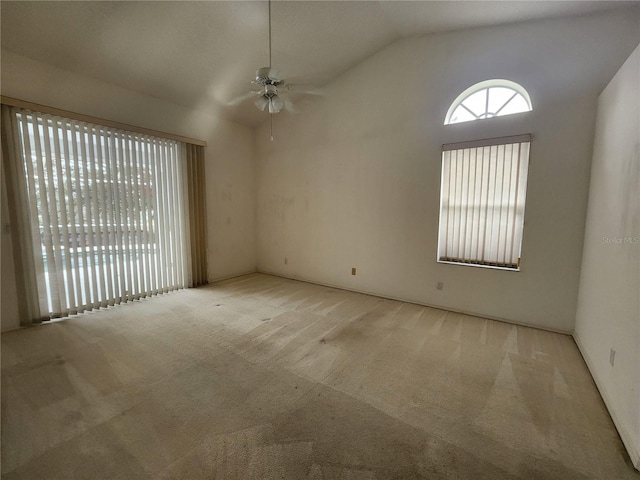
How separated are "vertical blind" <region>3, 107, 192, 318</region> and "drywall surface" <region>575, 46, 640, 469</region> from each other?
5.17m

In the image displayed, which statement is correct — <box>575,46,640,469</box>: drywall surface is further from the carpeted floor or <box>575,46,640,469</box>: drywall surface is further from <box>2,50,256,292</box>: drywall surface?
<box>2,50,256,292</box>: drywall surface

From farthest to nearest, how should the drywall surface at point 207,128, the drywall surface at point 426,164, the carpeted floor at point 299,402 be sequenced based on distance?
the drywall surface at point 207,128, the drywall surface at point 426,164, the carpeted floor at point 299,402

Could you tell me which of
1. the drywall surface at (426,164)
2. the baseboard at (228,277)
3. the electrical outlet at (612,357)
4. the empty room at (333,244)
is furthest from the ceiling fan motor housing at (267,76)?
the baseboard at (228,277)

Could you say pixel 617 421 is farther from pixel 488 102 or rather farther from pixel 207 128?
pixel 207 128

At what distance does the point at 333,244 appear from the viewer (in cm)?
474

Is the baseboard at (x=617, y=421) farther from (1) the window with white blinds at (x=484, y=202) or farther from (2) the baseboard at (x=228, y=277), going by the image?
(2) the baseboard at (x=228, y=277)

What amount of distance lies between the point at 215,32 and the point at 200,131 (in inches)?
71.5

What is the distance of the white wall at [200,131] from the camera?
9.52 ft

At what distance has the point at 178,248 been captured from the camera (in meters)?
4.46

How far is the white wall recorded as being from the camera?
2900 millimetres

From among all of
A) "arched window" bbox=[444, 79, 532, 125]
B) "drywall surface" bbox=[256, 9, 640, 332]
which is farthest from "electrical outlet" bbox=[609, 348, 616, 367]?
"arched window" bbox=[444, 79, 532, 125]

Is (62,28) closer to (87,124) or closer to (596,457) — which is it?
(87,124)

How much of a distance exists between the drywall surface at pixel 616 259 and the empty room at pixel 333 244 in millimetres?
27

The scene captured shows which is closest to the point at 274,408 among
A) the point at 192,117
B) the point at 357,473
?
the point at 357,473
